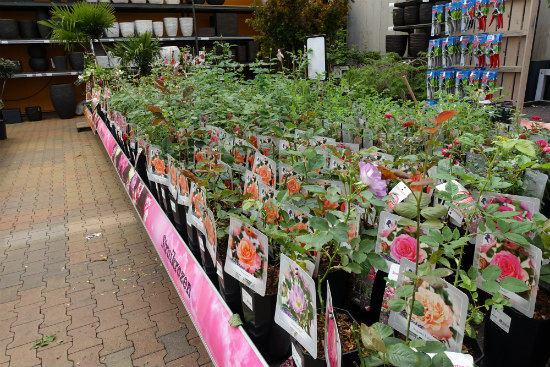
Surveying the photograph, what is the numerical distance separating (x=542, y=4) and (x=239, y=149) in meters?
6.69

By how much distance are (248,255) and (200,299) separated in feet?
1.42

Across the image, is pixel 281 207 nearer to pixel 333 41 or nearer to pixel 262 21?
pixel 262 21

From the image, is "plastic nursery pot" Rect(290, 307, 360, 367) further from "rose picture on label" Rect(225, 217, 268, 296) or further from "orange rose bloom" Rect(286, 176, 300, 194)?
"orange rose bloom" Rect(286, 176, 300, 194)

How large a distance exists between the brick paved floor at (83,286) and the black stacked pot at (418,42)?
5.16 meters

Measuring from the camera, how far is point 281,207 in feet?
3.94

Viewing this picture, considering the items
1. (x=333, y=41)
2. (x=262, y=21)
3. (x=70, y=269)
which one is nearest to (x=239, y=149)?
(x=70, y=269)

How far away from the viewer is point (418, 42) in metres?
6.68

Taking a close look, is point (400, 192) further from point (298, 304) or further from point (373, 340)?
point (373, 340)

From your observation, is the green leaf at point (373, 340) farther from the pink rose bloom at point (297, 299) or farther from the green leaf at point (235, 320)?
the green leaf at point (235, 320)

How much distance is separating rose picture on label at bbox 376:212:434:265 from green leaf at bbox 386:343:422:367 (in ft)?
1.15

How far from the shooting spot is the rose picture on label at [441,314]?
2.50 feet

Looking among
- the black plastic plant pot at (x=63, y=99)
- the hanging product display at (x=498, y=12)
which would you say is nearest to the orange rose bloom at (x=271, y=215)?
the hanging product display at (x=498, y=12)

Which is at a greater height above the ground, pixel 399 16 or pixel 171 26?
pixel 171 26

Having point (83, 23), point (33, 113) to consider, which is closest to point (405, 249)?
point (83, 23)
